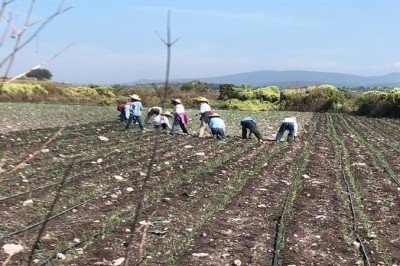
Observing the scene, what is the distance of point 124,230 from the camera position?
19.2ft

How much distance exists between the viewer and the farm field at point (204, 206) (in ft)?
17.2

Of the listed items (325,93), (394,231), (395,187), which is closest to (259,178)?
(395,187)

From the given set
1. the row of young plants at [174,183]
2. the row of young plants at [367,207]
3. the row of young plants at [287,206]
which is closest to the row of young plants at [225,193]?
the row of young plants at [174,183]

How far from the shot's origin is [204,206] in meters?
7.30

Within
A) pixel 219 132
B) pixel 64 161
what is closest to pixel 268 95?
pixel 219 132

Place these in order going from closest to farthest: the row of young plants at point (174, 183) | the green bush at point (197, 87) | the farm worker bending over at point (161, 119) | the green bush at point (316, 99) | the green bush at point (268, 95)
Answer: the farm worker bending over at point (161, 119) → the row of young plants at point (174, 183) → the green bush at point (316, 99) → the green bush at point (268, 95) → the green bush at point (197, 87)

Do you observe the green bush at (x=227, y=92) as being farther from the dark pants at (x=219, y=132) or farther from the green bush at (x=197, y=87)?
the dark pants at (x=219, y=132)

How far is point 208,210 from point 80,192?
2.06 meters

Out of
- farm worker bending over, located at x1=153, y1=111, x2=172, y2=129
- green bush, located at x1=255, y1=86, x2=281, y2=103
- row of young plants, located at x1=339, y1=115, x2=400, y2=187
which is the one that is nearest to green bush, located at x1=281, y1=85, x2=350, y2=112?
green bush, located at x1=255, y1=86, x2=281, y2=103

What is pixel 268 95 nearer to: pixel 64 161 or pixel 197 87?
pixel 197 87

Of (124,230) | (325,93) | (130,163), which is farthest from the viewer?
(325,93)

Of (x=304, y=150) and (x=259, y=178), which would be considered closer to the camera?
(x=259, y=178)

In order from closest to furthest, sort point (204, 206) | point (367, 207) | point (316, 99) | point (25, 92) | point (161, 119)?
point (161, 119), point (204, 206), point (367, 207), point (25, 92), point (316, 99)

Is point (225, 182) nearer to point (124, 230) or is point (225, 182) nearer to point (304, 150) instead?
point (124, 230)
